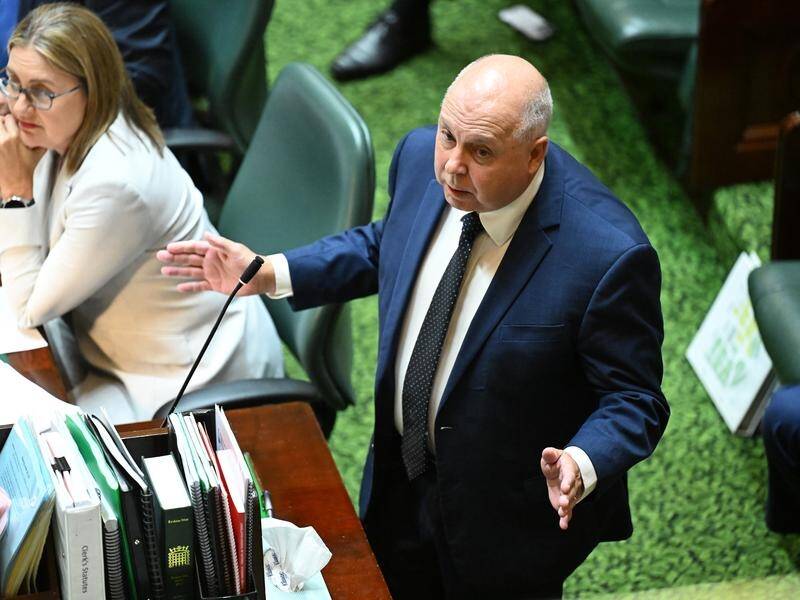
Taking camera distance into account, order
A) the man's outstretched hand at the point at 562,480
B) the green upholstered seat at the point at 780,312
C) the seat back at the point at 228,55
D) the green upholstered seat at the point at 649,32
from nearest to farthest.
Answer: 1. the man's outstretched hand at the point at 562,480
2. the green upholstered seat at the point at 780,312
3. the seat back at the point at 228,55
4. the green upholstered seat at the point at 649,32

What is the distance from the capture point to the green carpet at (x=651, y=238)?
9.56ft

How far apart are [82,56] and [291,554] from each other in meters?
0.99

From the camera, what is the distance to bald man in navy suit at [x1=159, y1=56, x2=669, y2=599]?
70.7 inches

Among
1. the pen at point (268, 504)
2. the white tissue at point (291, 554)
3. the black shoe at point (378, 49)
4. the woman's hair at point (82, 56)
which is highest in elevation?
the woman's hair at point (82, 56)

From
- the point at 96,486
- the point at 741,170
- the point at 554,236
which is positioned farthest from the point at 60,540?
the point at 741,170

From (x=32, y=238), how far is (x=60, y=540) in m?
0.87

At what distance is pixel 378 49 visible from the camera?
4.66 m

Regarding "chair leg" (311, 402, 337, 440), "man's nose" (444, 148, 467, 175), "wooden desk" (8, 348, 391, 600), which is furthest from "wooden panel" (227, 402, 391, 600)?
"man's nose" (444, 148, 467, 175)

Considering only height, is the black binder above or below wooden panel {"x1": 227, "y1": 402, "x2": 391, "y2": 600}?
above

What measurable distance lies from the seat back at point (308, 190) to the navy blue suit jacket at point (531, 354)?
0.76ft

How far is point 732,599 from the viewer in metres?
2.21

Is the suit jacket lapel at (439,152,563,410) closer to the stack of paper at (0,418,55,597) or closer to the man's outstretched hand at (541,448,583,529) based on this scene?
the man's outstretched hand at (541,448,583,529)

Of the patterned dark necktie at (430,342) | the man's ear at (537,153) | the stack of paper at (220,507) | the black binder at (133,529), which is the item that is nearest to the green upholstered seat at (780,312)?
the patterned dark necktie at (430,342)

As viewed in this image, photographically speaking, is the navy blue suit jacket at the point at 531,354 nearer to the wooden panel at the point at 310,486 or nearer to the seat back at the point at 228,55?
the wooden panel at the point at 310,486
